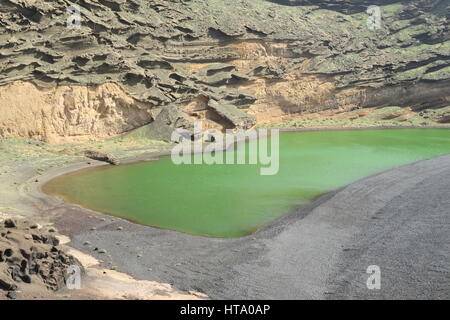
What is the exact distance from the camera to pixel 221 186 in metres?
26.7

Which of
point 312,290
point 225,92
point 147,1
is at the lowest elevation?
point 312,290

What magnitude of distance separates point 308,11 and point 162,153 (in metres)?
47.5

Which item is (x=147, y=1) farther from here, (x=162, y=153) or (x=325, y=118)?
(x=325, y=118)

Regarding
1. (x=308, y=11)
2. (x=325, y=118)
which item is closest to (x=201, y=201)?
(x=325, y=118)

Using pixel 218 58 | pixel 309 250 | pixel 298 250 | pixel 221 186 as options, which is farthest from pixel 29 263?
pixel 218 58

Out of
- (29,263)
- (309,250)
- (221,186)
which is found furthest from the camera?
(221,186)

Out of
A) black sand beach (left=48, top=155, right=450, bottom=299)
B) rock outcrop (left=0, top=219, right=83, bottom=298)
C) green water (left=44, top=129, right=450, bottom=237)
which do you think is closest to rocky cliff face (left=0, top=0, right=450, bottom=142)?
green water (left=44, top=129, right=450, bottom=237)

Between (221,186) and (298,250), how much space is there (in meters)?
11.4

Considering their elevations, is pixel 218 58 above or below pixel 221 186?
above

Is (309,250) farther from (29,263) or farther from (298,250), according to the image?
(29,263)

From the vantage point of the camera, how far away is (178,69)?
1948 inches

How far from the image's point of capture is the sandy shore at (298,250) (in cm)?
1257

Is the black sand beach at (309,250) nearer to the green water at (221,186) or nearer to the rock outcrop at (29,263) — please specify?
the green water at (221,186)

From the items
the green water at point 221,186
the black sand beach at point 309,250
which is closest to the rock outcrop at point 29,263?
the black sand beach at point 309,250
